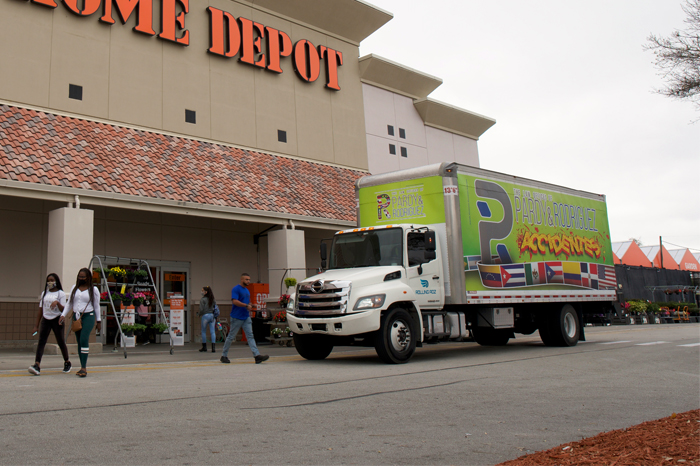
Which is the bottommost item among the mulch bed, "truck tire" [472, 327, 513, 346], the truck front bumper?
the mulch bed

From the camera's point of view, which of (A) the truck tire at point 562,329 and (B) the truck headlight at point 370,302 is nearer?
(B) the truck headlight at point 370,302

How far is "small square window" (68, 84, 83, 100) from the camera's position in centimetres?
1866

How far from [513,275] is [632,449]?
972 cm

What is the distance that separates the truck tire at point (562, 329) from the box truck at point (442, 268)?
0.09ft

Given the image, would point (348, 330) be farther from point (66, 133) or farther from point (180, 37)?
point (180, 37)

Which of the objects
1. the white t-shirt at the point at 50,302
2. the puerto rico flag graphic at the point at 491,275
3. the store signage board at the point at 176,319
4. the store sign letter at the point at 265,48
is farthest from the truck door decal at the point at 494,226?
the store sign letter at the point at 265,48

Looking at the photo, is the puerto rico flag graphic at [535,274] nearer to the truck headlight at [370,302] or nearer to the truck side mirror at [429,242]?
the truck side mirror at [429,242]

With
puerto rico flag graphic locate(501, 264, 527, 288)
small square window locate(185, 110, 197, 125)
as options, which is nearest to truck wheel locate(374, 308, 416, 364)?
puerto rico flag graphic locate(501, 264, 527, 288)

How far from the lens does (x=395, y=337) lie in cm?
1165

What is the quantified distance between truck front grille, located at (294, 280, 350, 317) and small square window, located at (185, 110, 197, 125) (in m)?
11.7

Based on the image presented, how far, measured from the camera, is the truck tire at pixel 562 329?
51.1 feet

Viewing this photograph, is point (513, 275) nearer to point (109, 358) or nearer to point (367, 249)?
point (367, 249)

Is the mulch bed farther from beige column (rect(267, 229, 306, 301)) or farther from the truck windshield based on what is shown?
beige column (rect(267, 229, 306, 301))

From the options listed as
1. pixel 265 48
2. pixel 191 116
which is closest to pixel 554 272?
pixel 191 116
